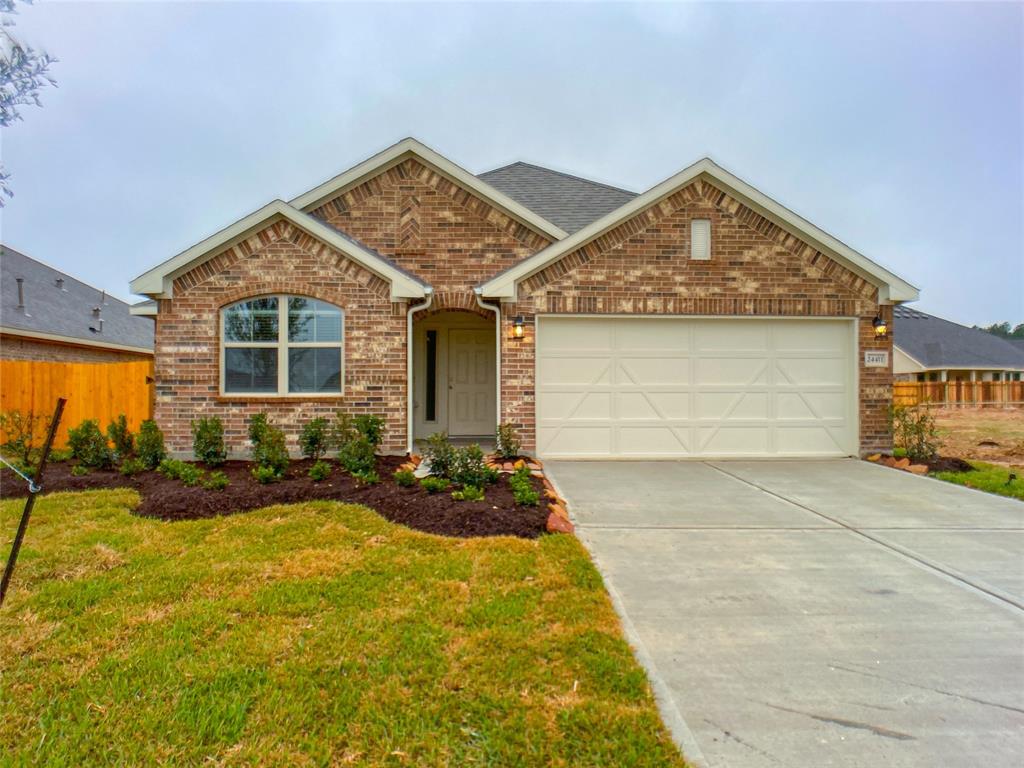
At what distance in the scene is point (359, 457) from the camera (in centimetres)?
726

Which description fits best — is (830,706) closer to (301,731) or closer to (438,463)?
(301,731)

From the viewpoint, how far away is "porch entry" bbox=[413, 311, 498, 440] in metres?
11.3

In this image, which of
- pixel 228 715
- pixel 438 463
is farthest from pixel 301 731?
pixel 438 463

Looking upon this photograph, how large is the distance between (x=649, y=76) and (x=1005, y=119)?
9.44 m

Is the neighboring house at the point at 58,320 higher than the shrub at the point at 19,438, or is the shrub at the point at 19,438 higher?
the neighboring house at the point at 58,320

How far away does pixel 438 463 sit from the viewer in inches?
260

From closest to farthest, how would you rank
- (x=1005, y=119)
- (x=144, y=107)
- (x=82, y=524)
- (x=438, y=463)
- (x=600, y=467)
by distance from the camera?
1. (x=82, y=524)
2. (x=438, y=463)
3. (x=600, y=467)
4. (x=1005, y=119)
5. (x=144, y=107)

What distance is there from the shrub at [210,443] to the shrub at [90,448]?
4.33ft

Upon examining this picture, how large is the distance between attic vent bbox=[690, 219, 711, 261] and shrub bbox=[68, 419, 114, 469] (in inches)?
382

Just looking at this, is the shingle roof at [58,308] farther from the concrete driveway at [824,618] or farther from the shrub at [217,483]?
the concrete driveway at [824,618]

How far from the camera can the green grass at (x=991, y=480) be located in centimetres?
670

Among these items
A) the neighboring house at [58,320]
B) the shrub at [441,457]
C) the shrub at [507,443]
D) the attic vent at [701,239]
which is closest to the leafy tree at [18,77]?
the shrub at [441,457]

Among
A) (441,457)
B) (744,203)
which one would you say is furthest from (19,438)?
(744,203)

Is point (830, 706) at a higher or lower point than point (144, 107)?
lower
